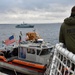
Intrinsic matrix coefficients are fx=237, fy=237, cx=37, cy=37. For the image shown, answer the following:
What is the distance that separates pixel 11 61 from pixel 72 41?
43.7 feet

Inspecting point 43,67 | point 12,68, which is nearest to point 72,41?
point 43,67

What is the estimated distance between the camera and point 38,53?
51.8 feet

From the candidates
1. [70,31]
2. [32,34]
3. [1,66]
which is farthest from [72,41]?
[32,34]

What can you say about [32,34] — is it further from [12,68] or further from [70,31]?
[70,31]

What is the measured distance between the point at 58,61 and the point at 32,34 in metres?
15.8

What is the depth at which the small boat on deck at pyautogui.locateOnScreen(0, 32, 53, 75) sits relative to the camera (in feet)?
50.6

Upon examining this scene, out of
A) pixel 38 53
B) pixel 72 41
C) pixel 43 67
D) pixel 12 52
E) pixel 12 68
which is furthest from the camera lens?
pixel 12 52

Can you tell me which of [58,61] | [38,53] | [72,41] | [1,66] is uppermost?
[72,41]

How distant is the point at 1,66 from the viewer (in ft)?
59.1

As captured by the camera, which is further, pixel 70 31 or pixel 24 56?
pixel 24 56

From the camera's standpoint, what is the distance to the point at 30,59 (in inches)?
638

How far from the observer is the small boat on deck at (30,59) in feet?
50.6

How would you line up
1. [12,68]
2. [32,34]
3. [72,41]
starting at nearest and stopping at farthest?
[72,41] → [12,68] → [32,34]

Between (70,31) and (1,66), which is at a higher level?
(70,31)
